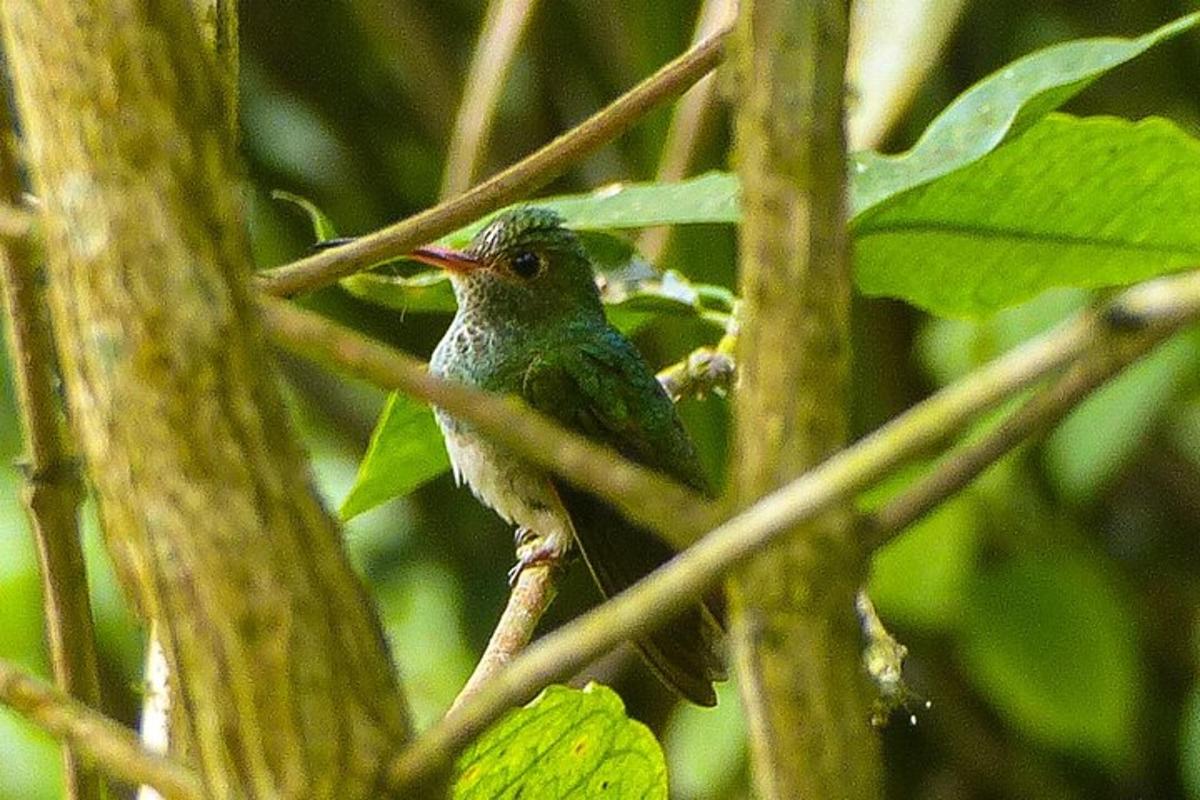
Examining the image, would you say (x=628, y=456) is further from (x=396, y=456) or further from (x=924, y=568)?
(x=924, y=568)

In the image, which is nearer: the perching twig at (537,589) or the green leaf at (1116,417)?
the perching twig at (537,589)

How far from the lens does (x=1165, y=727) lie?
131 inches

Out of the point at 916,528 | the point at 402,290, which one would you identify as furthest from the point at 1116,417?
the point at 402,290

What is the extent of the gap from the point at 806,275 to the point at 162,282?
202mm

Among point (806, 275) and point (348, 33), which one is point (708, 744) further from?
point (806, 275)

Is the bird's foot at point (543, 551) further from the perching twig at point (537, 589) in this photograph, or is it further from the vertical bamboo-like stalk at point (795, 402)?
the vertical bamboo-like stalk at point (795, 402)

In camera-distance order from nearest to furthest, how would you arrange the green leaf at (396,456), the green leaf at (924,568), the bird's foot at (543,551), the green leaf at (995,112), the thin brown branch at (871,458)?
the thin brown branch at (871,458) → the green leaf at (995,112) → the green leaf at (396,456) → the bird's foot at (543,551) → the green leaf at (924,568)

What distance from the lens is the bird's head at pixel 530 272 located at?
2.38m

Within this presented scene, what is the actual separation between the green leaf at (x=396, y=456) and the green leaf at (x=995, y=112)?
42 centimetres

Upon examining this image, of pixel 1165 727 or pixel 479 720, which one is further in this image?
pixel 1165 727

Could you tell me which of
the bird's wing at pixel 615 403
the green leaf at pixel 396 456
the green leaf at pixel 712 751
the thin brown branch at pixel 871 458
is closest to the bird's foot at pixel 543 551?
the bird's wing at pixel 615 403

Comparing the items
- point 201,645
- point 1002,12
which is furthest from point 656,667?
point 1002,12

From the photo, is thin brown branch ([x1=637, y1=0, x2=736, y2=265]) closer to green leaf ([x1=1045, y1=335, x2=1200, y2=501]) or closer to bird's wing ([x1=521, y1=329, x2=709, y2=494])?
bird's wing ([x1=521, y1=329, x2=709, y2=494])

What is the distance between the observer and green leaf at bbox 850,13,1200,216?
1324 mm
